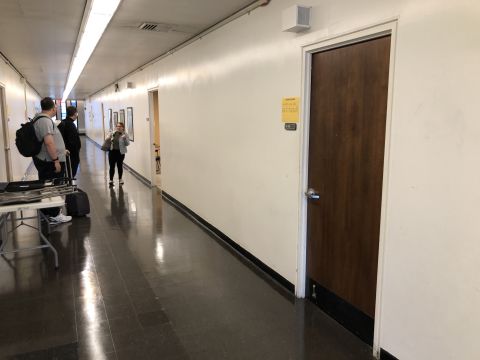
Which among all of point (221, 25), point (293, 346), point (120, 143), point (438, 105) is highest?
point (221, 25)

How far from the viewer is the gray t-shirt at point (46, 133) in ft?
14.4

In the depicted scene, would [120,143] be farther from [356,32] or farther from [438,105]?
[438,105]

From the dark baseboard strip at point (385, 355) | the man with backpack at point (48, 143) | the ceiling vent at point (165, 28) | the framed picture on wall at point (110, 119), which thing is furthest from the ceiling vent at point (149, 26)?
the framed picture on wall at point (110, 119)

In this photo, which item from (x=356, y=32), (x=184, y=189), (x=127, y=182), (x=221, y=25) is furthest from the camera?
(x=127, y=182)

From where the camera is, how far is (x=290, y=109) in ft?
9.78

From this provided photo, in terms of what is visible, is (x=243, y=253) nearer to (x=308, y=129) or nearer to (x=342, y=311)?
(x=342, y=311)

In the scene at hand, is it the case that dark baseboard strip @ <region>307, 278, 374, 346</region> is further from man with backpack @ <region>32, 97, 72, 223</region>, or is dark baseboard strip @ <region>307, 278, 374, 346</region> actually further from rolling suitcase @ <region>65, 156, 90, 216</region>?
rolling suitcase @ <region>65, 156, 90, 216</region>

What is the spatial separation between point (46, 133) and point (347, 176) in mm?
3492

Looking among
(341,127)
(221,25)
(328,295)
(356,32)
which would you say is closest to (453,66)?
(356,32)

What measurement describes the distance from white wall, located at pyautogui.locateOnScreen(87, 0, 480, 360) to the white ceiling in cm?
51

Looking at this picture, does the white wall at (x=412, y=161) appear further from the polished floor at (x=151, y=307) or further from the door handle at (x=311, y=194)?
the polished floor at (x=151, y=307)

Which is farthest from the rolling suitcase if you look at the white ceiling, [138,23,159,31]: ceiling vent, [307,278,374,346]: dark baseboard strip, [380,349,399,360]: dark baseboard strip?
[380,349,399,360]: dark baseboard strip

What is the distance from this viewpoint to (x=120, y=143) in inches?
301

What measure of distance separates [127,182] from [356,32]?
22.5 feet
